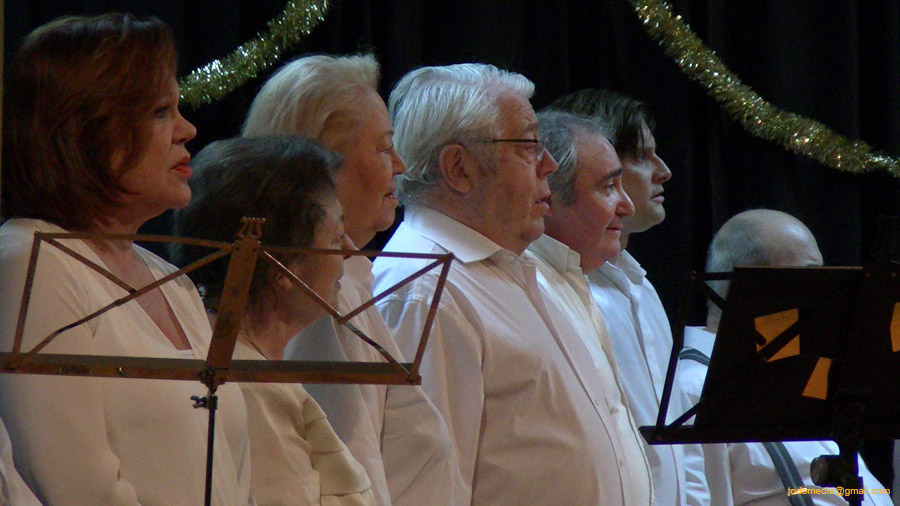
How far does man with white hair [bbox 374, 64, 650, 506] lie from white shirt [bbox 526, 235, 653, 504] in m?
0.02

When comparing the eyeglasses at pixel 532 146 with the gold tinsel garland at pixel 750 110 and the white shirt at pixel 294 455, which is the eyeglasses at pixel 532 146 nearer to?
the white shirt at pixel 294 455

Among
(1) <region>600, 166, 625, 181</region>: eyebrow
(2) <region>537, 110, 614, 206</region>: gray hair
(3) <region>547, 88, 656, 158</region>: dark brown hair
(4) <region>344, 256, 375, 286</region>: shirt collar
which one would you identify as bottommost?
(4) <region>344, 256, 375, 286</region>: shirt collar

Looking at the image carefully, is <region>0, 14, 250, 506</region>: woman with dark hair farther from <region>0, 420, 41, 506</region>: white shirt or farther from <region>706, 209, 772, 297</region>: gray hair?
<region>706, 209, 772, 297</region>: gray hair

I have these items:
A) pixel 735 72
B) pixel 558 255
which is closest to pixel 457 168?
pixel 558 255

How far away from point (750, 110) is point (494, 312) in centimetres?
208

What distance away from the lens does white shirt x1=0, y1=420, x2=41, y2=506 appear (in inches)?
55.3

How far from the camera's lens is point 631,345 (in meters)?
3.38

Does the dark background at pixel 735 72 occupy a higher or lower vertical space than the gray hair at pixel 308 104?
higher

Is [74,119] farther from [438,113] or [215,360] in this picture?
[438,113]

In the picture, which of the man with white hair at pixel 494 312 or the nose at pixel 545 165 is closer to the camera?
the man with white hair at pixel 494 312

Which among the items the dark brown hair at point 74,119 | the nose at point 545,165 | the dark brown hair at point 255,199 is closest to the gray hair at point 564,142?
the nose at point 545,165

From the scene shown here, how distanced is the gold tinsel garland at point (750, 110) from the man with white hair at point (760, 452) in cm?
59

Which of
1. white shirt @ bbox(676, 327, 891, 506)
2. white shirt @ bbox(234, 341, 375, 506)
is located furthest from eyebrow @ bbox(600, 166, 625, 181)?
white shirt @ bbox(234, 341, 375, 506)

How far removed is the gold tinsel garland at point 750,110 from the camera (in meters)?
4.18
